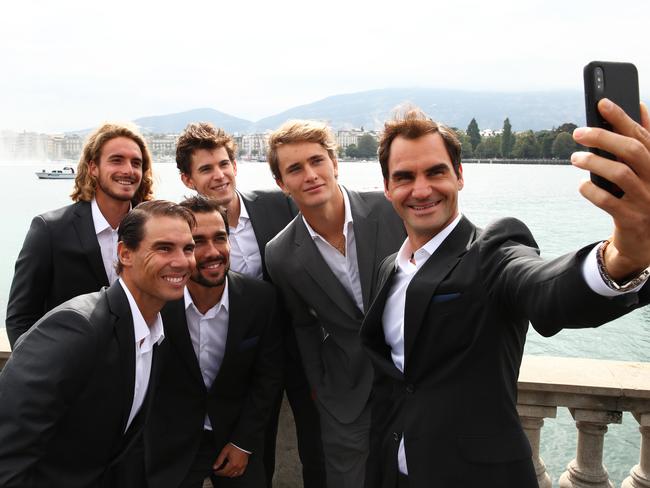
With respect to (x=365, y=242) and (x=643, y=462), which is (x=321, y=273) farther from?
(x=643, y=462)

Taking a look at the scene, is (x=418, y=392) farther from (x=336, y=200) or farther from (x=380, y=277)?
(x=336, y=200)

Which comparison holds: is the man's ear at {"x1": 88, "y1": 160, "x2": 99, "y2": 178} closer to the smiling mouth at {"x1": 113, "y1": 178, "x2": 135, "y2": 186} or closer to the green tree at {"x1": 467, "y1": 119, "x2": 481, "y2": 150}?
the smiling mouth at {"x1": 113, "y1": 178, "x2": 135, "y2": 186}

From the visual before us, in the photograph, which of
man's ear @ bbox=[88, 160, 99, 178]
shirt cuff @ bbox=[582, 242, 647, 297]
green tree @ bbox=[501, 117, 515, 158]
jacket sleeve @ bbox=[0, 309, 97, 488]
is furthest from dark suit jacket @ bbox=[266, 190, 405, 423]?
green tree @ bbox=[501, 117, 515, 158]

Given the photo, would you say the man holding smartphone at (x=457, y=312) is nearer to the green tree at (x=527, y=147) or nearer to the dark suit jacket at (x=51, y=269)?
the dark suit jacket at (x=51, y=269)

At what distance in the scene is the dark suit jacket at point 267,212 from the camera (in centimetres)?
470

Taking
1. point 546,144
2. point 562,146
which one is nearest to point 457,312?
point 562,146

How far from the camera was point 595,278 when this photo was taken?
182 cm

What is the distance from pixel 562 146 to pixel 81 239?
75.8 metres

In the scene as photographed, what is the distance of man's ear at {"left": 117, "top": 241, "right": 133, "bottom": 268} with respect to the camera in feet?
10.5

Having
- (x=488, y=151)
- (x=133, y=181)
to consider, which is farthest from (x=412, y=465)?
(x=488, y=151)

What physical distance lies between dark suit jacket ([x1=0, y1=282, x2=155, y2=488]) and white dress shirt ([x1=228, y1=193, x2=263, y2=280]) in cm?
158

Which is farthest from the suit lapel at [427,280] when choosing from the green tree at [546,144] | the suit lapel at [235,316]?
the green tree at [546,144]

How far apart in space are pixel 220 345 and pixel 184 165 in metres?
1.65

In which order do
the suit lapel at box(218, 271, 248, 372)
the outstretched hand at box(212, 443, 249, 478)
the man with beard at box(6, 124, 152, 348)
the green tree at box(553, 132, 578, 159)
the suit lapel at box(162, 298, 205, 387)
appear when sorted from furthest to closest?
the green tree at box(553, 132, 578, 159) → the man with beard at box(6, 124, 152, 348) → the outstretched hand at box(212, 443, 249, 478) → the suit lapel at box(218, 271, 248, 372) → the suit lapel at box(162, 298, 205, 387)
